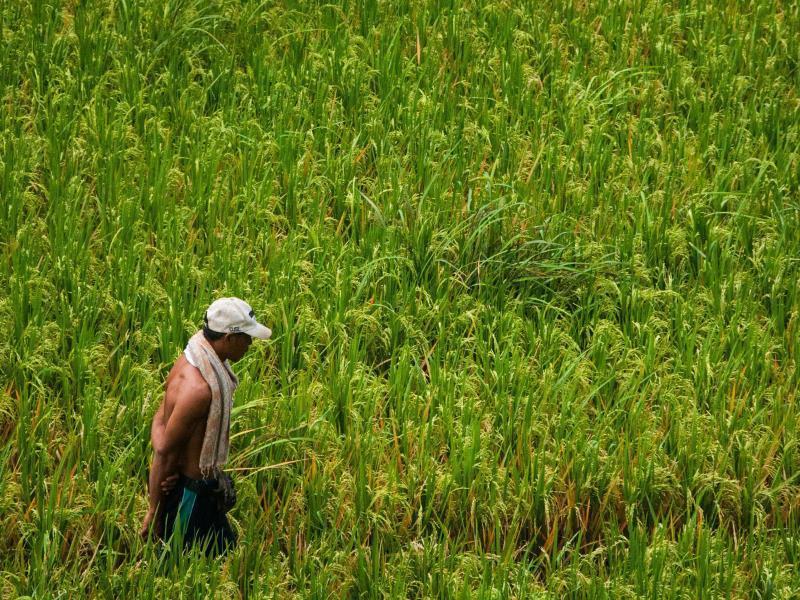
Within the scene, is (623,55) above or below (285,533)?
above

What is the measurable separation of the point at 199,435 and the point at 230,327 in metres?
0.37

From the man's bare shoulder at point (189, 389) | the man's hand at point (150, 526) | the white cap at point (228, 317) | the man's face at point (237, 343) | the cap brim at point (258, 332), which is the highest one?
the white cap at point (228, 317)

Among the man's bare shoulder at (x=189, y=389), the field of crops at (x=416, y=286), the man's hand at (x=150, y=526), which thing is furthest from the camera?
the field of crops at (x=416, y=286)

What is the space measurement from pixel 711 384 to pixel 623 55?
2816 millimetres

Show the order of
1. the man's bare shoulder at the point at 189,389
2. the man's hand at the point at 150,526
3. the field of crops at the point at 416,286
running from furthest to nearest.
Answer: the field of crops at the point at 416,286
the man's hand at the point at 150,526
the man's bare shoulder at the point at 189,389

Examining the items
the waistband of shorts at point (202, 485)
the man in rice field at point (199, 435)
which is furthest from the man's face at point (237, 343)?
the waistband of shorts at point (202, 485)

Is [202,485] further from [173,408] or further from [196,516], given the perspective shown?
[173,408]

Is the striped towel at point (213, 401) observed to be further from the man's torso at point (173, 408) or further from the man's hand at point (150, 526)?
the man's hand at point (150, 526)

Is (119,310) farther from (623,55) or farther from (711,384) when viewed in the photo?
(623,55)

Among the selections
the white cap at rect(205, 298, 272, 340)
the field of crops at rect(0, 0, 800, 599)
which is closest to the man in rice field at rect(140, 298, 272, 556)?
the white cap at rect(205, 298, 272, 340)

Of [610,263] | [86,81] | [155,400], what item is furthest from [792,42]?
[155,400]

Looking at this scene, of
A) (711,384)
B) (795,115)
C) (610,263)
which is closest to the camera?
(711,384)

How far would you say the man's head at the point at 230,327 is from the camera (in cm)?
367

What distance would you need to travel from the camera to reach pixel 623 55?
6.93m
